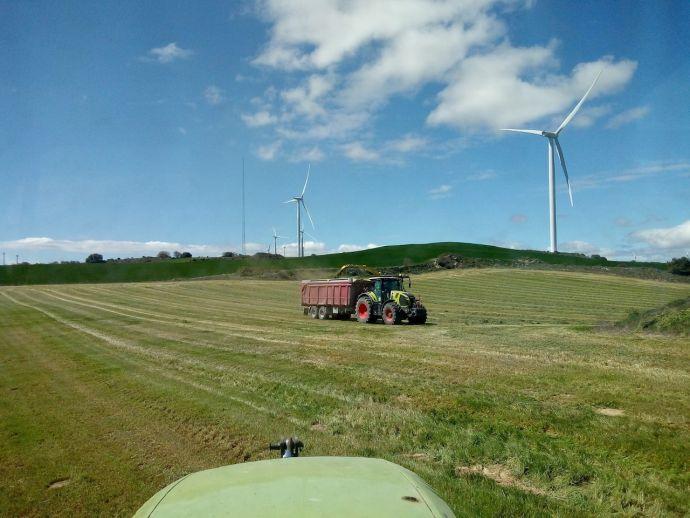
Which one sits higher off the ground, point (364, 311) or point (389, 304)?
point (389, 304)

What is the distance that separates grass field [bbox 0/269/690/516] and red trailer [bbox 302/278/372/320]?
11.0 metres

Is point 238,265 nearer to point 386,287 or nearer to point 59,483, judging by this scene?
point 386,287

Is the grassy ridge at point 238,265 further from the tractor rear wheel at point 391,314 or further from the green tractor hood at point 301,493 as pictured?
the green tractor hood at point 301,493

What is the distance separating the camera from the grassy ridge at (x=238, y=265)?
76.8m

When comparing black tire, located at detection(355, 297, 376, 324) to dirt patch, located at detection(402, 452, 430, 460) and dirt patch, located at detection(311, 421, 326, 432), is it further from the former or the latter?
dirt patch, located at detection(402, 452, 430, 460)

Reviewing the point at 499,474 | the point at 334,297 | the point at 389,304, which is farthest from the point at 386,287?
the point at 499,474

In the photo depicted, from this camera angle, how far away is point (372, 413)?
8570mm

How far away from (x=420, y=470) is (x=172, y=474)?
9.32 ft

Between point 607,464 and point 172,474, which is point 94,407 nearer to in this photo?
point 172,474

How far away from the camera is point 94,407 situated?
966 cm

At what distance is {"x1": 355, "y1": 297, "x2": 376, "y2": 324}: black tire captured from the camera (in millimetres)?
27859

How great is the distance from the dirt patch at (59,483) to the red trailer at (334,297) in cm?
2386

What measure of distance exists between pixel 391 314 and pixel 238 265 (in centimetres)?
5752

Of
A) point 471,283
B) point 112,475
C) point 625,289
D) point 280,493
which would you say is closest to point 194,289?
point 471,283
